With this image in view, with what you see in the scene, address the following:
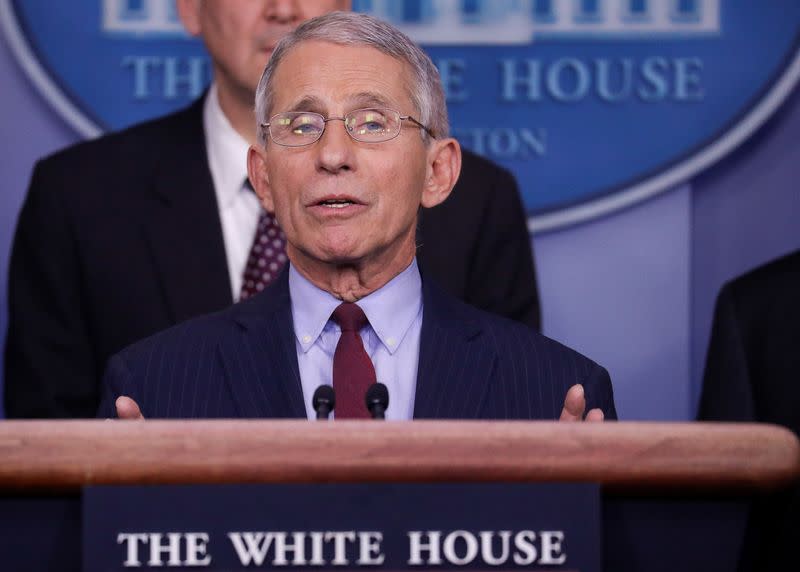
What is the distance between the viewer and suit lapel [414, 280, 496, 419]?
1.75 meters

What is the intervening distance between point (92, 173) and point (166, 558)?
1.77 meters

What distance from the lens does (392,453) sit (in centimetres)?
109

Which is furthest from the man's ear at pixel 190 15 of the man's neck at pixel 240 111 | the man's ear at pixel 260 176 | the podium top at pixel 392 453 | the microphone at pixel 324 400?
the podium top at pixel 392 453

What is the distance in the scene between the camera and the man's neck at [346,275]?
187 centimetres

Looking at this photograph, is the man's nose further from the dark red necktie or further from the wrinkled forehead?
the dark red necktie

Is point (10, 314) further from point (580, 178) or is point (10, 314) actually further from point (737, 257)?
point (737, 257)

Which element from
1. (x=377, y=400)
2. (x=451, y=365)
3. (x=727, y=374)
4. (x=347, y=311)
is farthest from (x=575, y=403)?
(x=727, y=374)

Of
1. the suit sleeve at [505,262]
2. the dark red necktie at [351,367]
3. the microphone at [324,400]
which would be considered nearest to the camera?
the microphone at [324,400]

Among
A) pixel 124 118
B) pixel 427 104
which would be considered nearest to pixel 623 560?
pixel 427 104

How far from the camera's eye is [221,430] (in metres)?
1.10

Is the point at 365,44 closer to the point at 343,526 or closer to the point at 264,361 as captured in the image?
the point at 264,361

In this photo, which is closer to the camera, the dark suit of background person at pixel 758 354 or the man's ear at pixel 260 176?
the man's ear at pixel 260 176

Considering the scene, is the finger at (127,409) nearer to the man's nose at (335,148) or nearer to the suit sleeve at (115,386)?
the suit sleeve at (115,386)

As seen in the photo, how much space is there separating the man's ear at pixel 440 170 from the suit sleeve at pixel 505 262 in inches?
27.2
